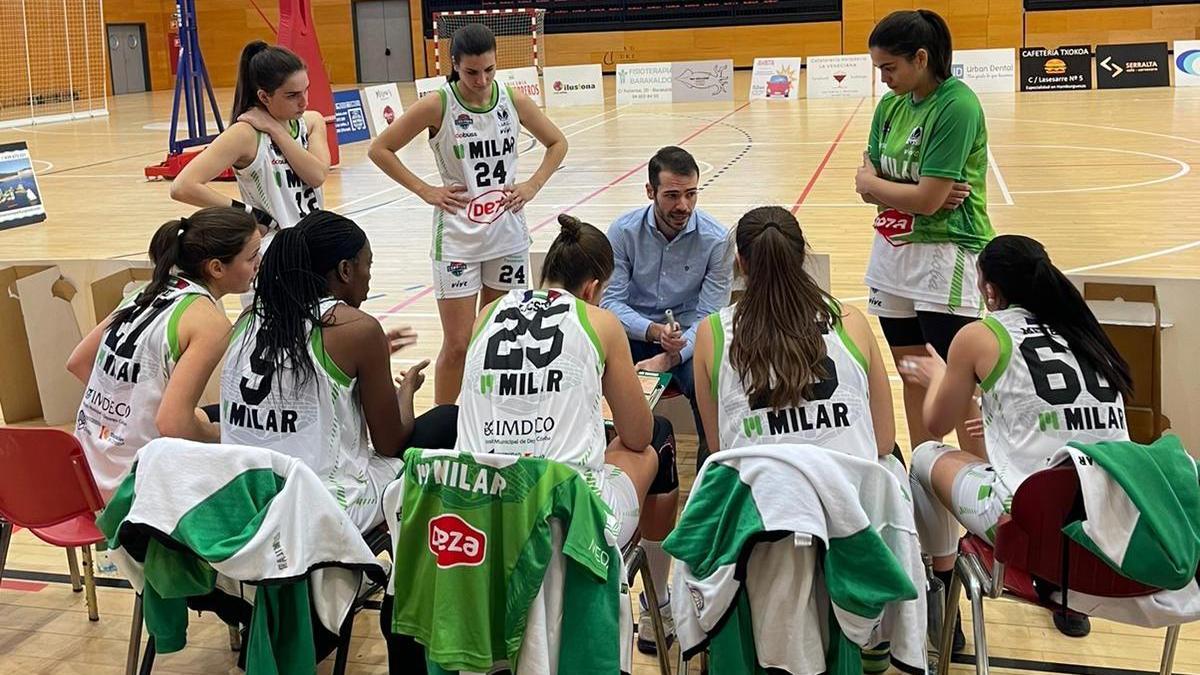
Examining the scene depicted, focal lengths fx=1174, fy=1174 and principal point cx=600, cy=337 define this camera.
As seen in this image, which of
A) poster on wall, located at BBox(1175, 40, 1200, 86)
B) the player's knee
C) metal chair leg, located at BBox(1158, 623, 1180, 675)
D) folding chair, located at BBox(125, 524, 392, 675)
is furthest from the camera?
poster on wall, located at BBox(1175, 40, 1200, 86)

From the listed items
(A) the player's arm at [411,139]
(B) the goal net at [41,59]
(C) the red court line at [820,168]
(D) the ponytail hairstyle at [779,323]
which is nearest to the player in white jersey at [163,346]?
(A) the player's arm at [411,139]

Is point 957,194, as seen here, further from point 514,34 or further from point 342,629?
point 514,34

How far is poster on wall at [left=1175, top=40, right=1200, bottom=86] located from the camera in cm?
1912

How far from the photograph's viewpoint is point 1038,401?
2.80m

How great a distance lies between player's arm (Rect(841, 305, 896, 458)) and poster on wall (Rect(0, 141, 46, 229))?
33.8ft

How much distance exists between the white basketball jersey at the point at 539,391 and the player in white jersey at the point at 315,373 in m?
0.32

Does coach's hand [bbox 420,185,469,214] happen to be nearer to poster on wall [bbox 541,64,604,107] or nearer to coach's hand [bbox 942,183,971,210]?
coach's hand [bbox 942,183,971,210]

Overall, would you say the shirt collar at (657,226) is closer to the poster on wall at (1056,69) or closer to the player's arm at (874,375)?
the player's arm at (874,375)

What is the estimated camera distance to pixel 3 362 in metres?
5.55

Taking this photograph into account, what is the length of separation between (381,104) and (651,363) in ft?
47.1

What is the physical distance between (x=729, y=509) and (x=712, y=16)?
24940 mm

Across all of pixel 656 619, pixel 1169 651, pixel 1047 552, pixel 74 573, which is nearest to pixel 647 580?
pixel 656 619

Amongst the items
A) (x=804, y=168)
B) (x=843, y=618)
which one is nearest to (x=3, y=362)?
(x=843, y=618)

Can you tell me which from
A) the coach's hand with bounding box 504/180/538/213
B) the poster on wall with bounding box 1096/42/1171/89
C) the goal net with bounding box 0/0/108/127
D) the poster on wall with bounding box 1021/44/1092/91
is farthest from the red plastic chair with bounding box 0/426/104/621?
the goal net with bounding box 0/0/108/127
